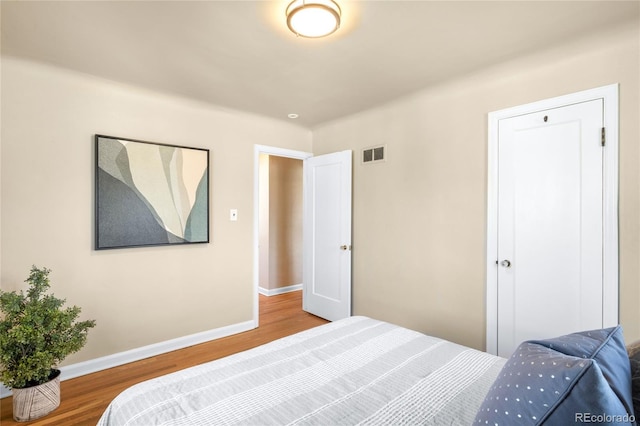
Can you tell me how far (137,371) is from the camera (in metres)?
2.67

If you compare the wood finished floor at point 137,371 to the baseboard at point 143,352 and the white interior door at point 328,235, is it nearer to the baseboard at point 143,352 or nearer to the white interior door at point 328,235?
the baseboard at point 143,352

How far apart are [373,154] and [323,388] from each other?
2647 millimetres

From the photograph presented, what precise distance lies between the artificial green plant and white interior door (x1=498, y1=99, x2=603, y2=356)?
3.26 metres

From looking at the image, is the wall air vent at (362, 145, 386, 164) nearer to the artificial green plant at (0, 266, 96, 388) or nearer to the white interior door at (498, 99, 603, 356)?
the white interior door at (498, 99, 603, 356)

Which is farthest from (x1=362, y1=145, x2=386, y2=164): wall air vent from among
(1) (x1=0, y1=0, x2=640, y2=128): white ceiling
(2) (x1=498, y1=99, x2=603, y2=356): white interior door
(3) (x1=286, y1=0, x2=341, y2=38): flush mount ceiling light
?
(3) (x1=286, y1=0, x2=341, y2=38): flush mount ceiling light

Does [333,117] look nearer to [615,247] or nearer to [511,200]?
[511,200]

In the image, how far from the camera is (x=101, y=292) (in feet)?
8.92

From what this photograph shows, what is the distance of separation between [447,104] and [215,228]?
2654 millimetres

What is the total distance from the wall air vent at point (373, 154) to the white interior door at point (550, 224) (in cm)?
116

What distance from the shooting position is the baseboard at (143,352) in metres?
2.55

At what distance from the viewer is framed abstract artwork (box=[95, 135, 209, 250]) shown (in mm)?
2709

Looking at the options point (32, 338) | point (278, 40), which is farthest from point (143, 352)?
point (278, 40)

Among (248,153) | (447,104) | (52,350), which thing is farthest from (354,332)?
(248,153)

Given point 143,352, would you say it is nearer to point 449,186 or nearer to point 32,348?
point 32,348
